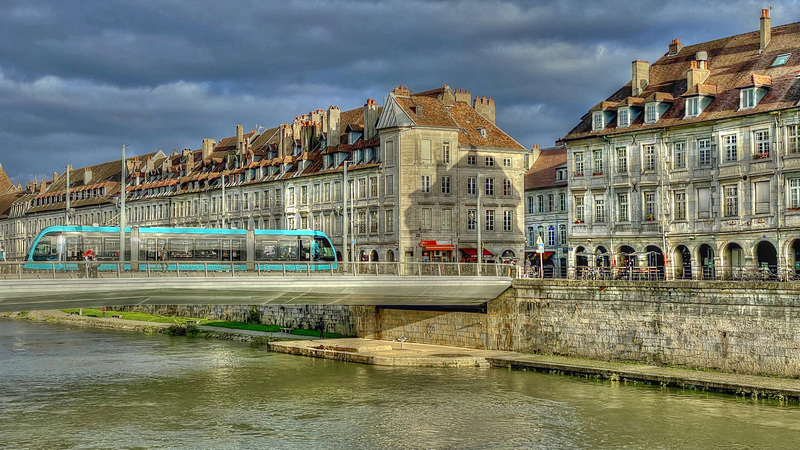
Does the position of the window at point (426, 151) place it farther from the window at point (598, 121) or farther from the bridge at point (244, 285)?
the bridge at point (244, 285)

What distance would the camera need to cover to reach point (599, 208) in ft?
210

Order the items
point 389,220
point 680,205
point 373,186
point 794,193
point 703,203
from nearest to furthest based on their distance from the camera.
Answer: point 794,193 < point 703,203 < point 680,205 < point 389,220 < point 373,186

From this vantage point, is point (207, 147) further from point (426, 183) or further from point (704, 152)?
point (704, 152)

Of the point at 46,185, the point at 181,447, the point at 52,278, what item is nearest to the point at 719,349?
the point at 181,447

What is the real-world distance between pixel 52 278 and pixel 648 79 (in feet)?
135

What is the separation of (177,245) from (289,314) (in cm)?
1881

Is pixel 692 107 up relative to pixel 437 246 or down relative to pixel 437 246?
up

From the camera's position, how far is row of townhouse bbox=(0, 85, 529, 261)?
77125 millimetres

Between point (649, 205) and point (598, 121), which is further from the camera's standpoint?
Result: point (598, 121)

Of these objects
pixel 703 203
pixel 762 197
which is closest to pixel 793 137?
pixel 762 197

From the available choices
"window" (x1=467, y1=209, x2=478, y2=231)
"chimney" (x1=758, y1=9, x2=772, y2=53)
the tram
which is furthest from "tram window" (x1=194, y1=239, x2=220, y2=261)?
"chimney" (x1=758, y1=9, x2=772, y2=53)

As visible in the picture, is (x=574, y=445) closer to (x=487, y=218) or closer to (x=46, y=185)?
(x=487, y=218)

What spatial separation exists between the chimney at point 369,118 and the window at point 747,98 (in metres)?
34.3

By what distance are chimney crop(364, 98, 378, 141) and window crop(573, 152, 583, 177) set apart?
22344 mm
